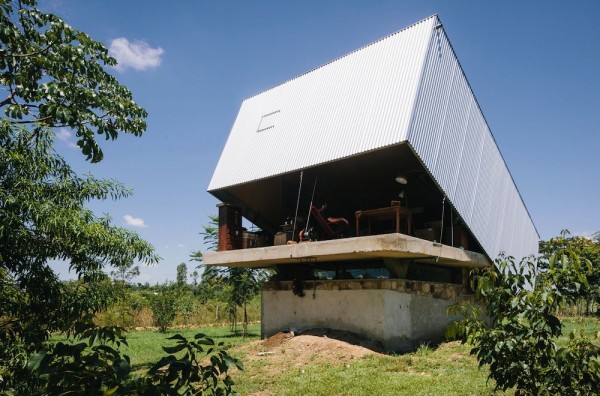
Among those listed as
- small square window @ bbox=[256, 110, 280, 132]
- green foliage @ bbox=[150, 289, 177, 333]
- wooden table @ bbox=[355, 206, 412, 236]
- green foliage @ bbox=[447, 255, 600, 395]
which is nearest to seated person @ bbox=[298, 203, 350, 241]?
wooden table @ bbox=[355, 206, 412, 236]

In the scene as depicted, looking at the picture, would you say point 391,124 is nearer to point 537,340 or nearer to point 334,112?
point 334,112

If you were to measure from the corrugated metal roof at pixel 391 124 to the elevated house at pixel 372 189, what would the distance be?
0.04 metres

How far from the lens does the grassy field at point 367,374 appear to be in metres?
7.23

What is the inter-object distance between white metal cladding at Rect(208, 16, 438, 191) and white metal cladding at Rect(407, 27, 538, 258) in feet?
1.37

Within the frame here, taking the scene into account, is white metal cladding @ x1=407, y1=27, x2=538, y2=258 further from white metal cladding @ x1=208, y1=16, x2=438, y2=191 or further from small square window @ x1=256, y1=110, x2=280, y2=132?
small square window @ x1=256, y1=110, x2=280, y2=132

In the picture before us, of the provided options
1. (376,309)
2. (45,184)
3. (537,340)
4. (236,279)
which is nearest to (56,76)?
(45,184)

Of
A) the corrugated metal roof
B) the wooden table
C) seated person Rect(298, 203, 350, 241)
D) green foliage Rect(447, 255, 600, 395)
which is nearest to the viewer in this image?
green foliage Rect(447, 255, 600, 395)

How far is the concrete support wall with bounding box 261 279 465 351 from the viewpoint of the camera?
429 inches

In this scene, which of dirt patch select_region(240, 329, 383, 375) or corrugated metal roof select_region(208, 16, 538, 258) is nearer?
dirt patch select_region(240, 329, 383, 375)

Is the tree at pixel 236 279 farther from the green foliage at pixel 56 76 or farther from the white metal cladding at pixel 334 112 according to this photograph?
the green foliage at pixel 56 76

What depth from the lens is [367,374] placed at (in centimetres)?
830

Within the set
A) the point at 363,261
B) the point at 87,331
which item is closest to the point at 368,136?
the point at 363,261

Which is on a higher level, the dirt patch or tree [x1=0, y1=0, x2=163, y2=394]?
tree [x1=0, y1=0, x2=163, y2=394]

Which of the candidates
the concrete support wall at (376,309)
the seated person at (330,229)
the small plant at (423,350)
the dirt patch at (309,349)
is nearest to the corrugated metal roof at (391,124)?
the seated person at (330,229)
